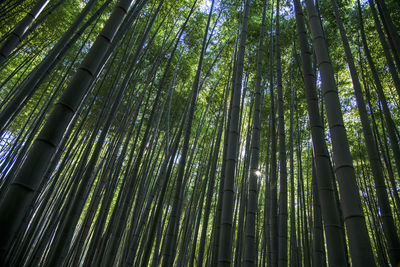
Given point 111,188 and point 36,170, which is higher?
point 111,188

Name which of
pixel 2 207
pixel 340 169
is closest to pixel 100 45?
pixel 2 207

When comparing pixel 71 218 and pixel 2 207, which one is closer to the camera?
pixel 2 207

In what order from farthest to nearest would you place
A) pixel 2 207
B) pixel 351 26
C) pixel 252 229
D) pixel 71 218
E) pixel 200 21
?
pixel 200 21 < pixel 351 26 < pixel 252 229 < pixel 71 218 < pixel 2 207

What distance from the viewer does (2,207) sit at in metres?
0.81

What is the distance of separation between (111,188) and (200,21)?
151 inches

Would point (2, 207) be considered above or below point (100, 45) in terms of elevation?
below

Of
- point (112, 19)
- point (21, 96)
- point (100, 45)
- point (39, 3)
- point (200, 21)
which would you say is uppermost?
point (200, 21)

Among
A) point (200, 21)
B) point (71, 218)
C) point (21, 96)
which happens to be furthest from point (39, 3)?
point (200, 21)

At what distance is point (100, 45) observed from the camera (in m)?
1.14

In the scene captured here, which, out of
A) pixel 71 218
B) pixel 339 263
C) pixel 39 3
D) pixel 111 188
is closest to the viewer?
pixel 339 263

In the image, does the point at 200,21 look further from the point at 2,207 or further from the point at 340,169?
the point at 2,207

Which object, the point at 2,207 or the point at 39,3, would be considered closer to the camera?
the point at 2,207

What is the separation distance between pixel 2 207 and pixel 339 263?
49.1 inches

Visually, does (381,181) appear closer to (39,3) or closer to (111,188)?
(111,188)
